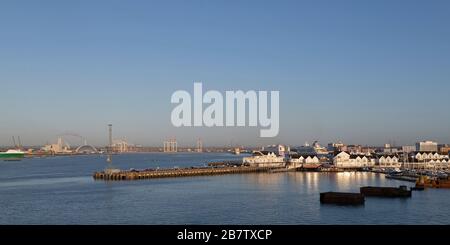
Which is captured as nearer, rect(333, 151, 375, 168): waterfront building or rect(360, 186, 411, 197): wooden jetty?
rect(360, 186, 411, 197): wooden jetty

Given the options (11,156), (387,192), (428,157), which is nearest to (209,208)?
(387,192)

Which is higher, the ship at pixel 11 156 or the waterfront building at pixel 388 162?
the waterfront building at pixel 388 162

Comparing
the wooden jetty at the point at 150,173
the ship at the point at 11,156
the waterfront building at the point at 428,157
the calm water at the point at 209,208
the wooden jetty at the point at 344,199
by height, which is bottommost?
the ship at the point at 11,156

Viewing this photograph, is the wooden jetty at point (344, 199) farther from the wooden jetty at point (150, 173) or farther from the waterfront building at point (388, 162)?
the waterfront building at point (388, 162)

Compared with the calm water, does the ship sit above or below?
below

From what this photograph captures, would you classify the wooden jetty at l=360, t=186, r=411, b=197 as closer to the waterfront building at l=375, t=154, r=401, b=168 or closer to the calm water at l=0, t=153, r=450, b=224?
→ the calm water at l=0, t=153, r=450, b=224

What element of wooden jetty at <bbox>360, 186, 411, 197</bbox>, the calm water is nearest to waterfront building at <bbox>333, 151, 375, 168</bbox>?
the calm water

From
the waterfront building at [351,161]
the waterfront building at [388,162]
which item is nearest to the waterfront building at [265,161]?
the waterfront building at [351,161]

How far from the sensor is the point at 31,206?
10352 millimetres

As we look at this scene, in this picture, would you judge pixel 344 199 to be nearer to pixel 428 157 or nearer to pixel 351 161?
pixel 351 161
